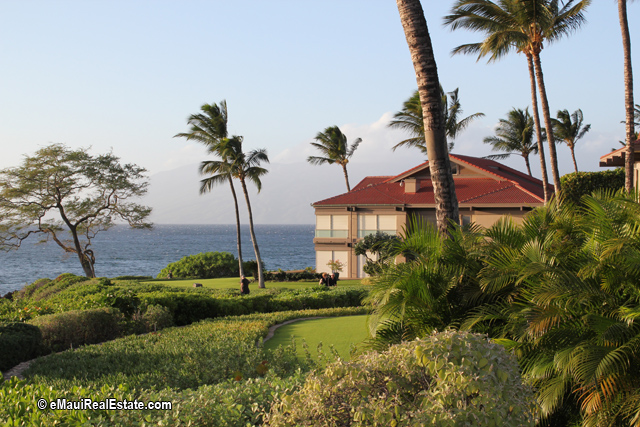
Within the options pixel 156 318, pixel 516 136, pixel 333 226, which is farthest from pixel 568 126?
pixel 156 318

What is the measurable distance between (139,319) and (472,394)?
37.2ft

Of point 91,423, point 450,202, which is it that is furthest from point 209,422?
point 450,202

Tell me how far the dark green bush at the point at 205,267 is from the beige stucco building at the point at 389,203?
870cm

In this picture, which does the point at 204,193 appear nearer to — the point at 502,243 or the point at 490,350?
the point at 502,243

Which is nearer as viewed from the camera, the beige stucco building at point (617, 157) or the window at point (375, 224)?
the beige stucco building at point (617, 157)

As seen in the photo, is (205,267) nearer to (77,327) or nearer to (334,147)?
(334,147)

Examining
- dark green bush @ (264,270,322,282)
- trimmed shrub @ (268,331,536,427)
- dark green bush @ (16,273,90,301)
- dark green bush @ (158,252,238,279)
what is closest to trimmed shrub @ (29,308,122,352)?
trimmed shrub @ (268,331,536,427)

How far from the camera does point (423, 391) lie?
371cm

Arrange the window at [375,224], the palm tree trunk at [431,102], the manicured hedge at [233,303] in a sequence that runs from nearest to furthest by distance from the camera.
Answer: the palm tree trunk at [431,102]
the manicured hedge at [233,303]
the window at [375,224]

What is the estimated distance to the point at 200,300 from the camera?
15.6 metres

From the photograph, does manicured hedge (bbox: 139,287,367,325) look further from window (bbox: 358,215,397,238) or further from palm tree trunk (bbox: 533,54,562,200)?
window (bbox: 358,215,397,238)

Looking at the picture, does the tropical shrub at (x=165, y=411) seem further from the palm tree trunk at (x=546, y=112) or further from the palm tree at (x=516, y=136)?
the palm tree at (x=516, y=136)

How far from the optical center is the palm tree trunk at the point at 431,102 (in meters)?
8.07

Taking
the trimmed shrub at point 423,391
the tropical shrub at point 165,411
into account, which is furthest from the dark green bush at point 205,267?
the trimmed shrub at point 423,391
